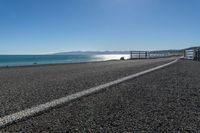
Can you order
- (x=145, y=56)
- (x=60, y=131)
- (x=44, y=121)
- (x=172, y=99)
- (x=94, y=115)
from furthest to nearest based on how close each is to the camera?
1. (x=145, y=56)
2. (x=172, y=99)
3. (x=94, y=115)
4. (x=44, y=121)
5. (x=60, y=131)

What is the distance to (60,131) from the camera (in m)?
2.57

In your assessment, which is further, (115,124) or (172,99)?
(172,99)

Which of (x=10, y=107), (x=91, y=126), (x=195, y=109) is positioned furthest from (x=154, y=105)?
(x=10, y=107)

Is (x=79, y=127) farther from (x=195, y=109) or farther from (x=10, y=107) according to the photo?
(x=195, y=109)

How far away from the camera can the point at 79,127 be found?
2721 millimetres

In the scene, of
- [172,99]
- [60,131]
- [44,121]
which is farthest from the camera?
[172,99]

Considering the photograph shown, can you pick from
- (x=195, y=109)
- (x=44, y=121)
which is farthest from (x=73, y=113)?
(x=195, y=109)

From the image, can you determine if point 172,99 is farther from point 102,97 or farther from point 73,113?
point 73,113

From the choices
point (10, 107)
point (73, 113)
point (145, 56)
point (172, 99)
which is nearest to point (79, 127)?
point (73, 113)

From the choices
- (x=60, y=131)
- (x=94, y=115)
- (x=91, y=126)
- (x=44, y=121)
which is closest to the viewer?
(x=60, y=131)

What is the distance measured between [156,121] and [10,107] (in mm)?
1972

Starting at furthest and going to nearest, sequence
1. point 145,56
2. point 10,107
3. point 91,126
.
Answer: point 145,56, point 10,107, point 91,126

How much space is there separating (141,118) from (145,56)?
136 ft

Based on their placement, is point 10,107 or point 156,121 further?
point 10,107
